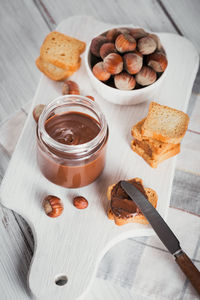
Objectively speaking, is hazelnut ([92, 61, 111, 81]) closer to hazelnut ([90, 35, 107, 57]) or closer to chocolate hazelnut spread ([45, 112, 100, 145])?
hazelnut ([90, 35, 107, 57])

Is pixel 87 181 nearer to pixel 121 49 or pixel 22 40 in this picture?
pixel 121 49

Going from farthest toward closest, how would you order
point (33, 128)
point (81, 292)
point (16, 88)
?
1. point (16, 88)
2. point (33, 128)
3. point (81, 292)

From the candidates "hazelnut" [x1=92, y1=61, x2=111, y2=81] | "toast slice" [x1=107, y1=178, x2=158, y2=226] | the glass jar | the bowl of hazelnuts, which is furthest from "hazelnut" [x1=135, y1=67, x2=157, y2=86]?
"toast slice" [x1=107, y1=178, x2=158, y2=226]

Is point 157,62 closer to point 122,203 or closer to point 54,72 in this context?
point 54,72

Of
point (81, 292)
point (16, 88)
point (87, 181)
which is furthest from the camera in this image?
point (16, 88)

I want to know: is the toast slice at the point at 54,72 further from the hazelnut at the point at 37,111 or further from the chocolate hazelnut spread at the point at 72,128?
the chocolate hazelnut spread at the point at 72,128

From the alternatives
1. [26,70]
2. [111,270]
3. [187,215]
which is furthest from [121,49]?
[111,270]

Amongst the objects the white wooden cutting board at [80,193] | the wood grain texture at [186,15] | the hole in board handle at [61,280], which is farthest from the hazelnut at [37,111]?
the wood grain texture at [186,15]

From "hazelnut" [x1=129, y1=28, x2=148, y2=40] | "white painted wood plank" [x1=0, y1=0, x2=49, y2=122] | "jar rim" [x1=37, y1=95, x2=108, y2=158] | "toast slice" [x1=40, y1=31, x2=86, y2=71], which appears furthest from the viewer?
"white painted wood plank" [x1=0, y1=0, x2=49, y2=122]
